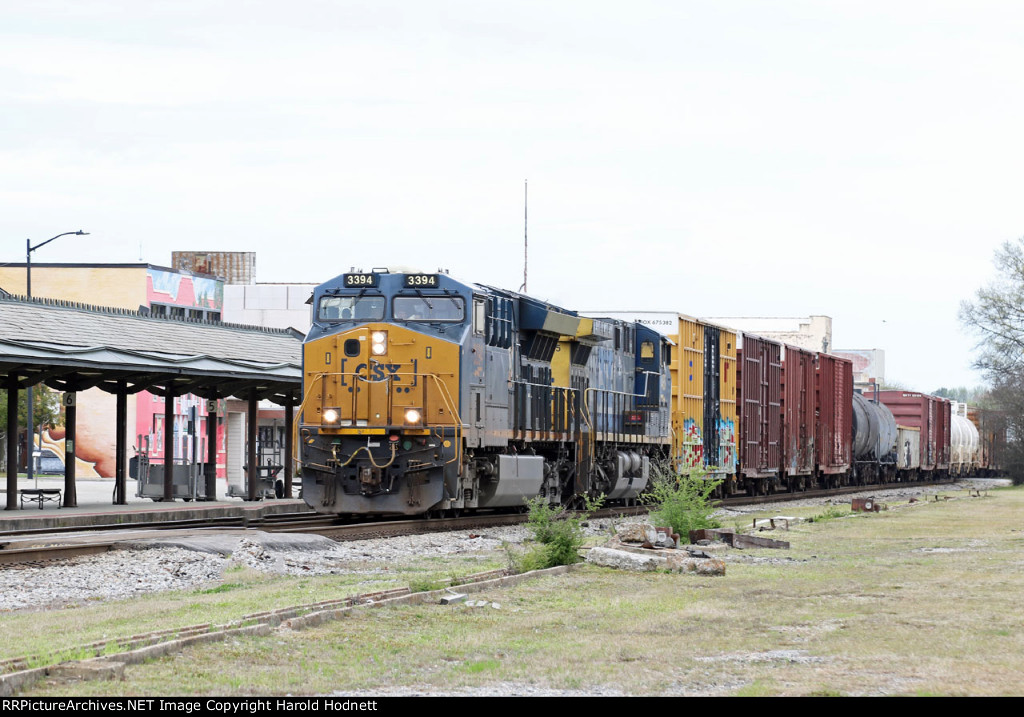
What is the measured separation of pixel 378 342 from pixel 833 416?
90.3ft

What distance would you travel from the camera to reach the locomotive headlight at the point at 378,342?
69.6 ft

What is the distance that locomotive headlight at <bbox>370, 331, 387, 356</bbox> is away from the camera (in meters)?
21.2

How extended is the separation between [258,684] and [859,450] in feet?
147

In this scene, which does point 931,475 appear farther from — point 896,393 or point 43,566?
point 43,566


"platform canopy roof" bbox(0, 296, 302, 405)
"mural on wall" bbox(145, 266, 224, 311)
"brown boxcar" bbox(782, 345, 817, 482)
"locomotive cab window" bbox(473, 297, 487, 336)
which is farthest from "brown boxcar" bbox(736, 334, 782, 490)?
"mural on wall" bbox(145, 266, 224, 311)

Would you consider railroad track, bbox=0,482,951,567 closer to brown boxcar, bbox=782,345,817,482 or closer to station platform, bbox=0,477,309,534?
station platform, bbox=0,477,309,534

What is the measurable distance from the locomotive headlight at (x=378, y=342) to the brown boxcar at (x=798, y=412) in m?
21.3

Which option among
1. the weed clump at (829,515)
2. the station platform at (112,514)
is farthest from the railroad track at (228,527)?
the weed clump at (829,515)

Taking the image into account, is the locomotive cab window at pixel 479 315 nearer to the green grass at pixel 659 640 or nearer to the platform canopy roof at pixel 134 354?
the platform canopy roof at pixel 134 354

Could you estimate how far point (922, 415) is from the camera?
2340 inches

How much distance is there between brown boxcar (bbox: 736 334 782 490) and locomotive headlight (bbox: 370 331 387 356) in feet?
52.5

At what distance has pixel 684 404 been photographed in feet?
104
